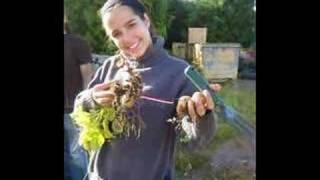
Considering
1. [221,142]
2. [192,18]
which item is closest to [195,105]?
[221,142]

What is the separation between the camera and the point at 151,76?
1.81 m

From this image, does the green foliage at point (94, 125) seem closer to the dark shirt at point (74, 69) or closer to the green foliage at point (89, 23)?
the dark shirt at point (74, 69)

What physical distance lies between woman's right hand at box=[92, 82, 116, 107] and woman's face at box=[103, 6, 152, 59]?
0.45 ft

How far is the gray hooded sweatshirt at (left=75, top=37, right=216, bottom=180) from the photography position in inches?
70.6

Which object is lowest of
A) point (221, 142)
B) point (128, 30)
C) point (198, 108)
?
point (221, 142)

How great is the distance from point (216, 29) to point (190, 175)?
515mm

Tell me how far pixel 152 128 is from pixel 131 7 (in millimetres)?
427

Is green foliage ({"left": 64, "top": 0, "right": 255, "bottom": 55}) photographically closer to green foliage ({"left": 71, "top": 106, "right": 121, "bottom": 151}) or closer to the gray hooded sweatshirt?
the gray hooded sweatshirt

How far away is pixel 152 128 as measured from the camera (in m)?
1.80

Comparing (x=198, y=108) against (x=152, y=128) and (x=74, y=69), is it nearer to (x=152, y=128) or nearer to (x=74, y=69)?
(x=152, y=128)

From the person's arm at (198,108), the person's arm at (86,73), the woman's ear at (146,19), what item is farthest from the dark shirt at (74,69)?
the person's arm at (198,108)

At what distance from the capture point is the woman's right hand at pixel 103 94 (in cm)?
182
